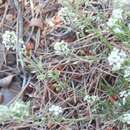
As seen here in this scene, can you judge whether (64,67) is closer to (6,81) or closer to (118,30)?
(6,81)

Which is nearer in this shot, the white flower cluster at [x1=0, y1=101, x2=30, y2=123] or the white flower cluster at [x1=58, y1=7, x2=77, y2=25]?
Answer: the white flower cluster at [x1=0, y1=101, x2=30, y2=123]

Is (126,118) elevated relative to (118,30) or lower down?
lower down

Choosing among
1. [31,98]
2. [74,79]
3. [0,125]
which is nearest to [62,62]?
[74,79]

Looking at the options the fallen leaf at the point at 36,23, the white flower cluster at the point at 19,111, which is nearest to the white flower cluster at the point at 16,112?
the white flower cluster at the point at 19,111

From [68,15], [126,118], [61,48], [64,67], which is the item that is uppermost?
[68,15]

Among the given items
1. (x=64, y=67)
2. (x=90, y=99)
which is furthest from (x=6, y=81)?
(x=90, y=99)

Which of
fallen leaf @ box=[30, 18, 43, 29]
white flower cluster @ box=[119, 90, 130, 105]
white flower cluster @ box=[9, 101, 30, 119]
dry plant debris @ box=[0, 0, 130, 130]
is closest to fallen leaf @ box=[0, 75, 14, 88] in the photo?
dry plant debris @ box=[0, 0, 130, 130]

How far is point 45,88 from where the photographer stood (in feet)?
5.27

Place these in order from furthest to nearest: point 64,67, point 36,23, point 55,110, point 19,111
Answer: point 36,23, point 64,67, point 55,110, point 19,111

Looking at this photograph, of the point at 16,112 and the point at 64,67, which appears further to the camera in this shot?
the point at 64,67

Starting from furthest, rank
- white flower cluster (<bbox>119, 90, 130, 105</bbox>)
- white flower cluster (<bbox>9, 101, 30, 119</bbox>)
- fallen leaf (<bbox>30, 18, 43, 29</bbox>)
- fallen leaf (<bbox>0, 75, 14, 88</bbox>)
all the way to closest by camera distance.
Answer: fallen leaf (<bbox>30, 18, 43, 29</bbox>), fallen leaf (<bbox>0, 75, 14, 88</bbox>), white flower cluster (<bbox>119, 90, 130, 105</bbox>), white flower cluster (<bbox>9, 101, 30, 119</bbox>)

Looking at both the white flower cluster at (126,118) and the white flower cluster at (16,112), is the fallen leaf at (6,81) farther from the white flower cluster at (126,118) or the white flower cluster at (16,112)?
the white flower cluster at (126,118)

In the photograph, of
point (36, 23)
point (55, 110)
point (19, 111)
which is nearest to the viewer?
point (19, 111)

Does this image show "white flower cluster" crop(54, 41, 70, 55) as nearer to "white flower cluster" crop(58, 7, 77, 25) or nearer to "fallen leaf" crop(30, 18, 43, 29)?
"white flower cluster" crop(58, 7, 77, 25)
